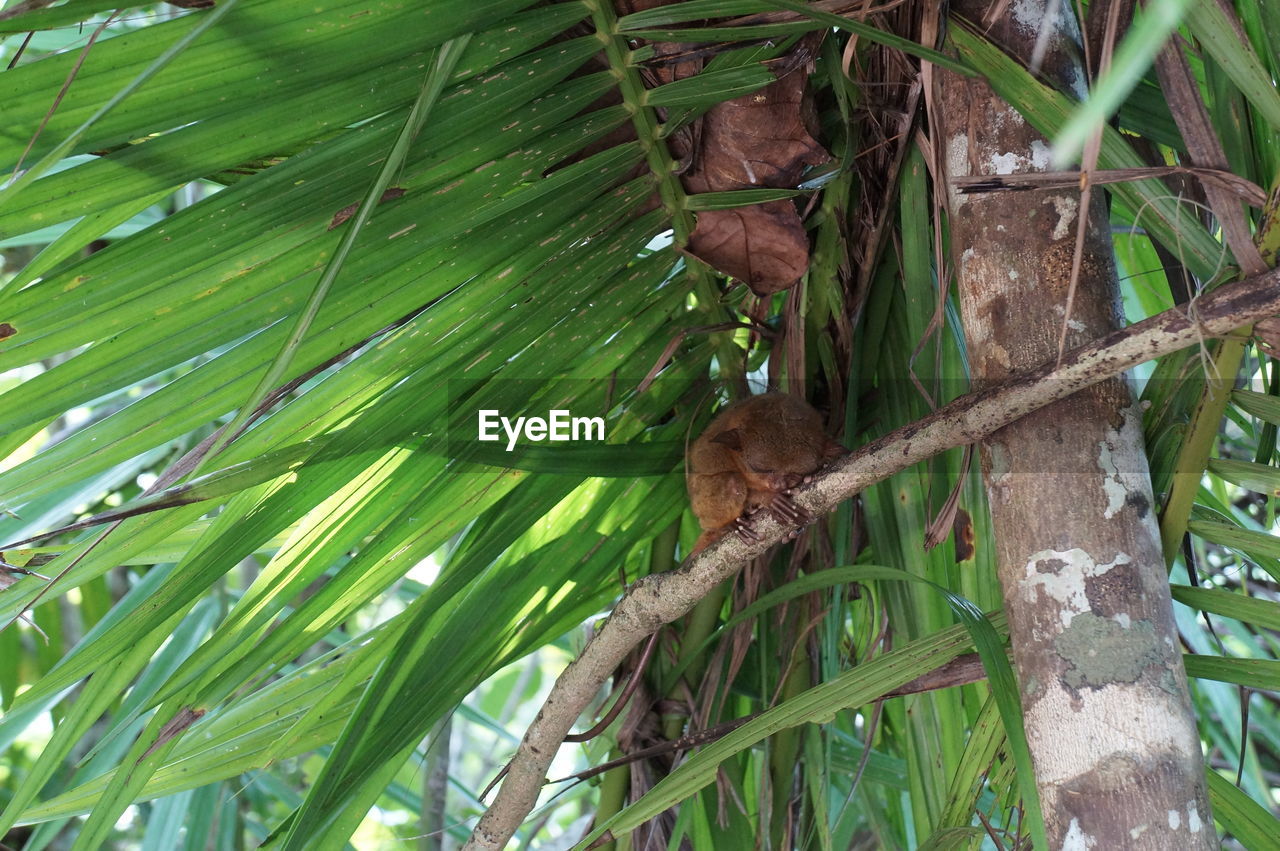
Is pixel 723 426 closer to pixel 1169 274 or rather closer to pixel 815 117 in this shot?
pixel 815 117

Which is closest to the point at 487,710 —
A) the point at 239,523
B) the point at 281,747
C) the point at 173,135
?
the point at 281,747

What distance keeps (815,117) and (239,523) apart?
78cm

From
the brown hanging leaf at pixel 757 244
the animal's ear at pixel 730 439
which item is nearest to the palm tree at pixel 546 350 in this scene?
the brown hanging leaf at pixel 757 244

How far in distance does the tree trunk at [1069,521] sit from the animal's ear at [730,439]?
0.35 metres

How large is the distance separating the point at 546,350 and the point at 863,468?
405mm

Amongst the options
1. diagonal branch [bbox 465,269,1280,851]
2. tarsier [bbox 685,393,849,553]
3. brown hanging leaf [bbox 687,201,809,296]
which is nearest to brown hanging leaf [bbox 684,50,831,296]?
brown hanging leaf [bbox 687,201,809,296]

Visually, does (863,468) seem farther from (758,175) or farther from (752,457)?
(758,175)

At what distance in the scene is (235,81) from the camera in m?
0.79

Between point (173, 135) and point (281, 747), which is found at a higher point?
point (173, 135)

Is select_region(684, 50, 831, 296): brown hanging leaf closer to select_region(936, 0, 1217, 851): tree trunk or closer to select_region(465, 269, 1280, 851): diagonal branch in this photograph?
select_region(936, 0, 1217, 851): tree trunk

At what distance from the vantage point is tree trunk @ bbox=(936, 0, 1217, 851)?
816 mm

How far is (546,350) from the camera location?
3.94 ft

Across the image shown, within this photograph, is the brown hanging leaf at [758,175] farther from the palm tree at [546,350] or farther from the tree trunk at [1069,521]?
the tree trunk at [1069,521]

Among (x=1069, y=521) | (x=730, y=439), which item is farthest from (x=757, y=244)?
(x=1069, y=521)
